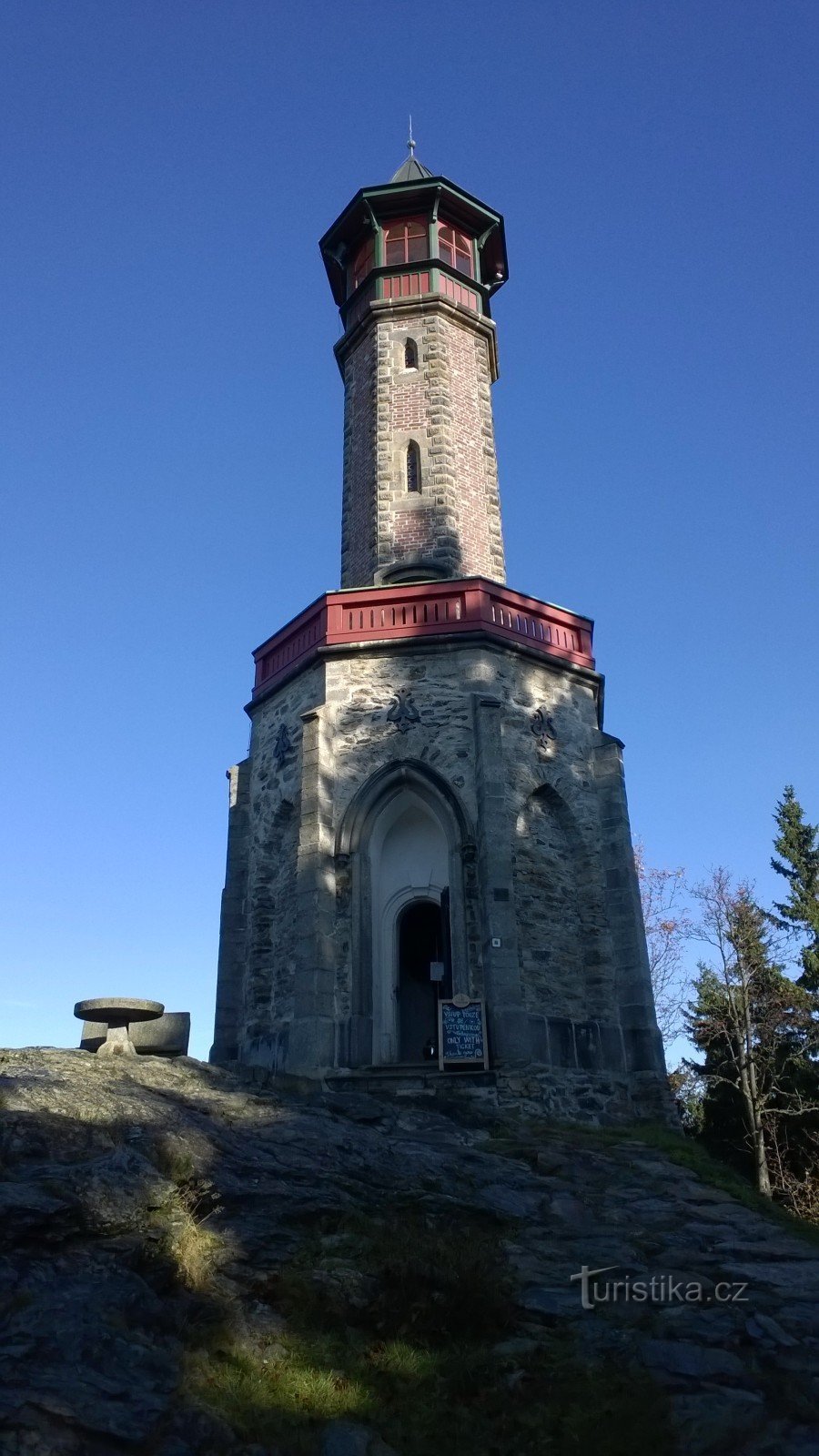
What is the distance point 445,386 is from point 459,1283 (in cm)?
1697

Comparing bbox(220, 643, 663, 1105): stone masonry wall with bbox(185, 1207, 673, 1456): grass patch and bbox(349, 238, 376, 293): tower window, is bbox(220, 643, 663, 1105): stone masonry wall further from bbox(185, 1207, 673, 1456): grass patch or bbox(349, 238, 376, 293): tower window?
bbox(349, 238, 376, 293): tower window

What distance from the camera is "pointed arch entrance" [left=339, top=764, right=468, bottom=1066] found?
14.0 meters

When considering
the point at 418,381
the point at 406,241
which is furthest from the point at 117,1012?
the point at 406,241

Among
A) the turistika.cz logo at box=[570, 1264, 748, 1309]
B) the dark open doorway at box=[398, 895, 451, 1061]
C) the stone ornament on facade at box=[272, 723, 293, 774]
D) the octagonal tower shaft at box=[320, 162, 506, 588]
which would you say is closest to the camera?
the turistika.cz logo at box=[570, 1264, 748, 1309]

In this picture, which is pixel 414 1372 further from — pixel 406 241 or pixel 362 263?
pixel 362 263

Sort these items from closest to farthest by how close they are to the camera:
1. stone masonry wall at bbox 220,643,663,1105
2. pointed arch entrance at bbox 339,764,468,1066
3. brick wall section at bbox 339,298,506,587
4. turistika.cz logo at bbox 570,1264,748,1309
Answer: turistika.cz logo at bbox 570,1264,748,1309 → stone masonry wall at bbox 220,643,663,1105 → pointed arch entrance at bbox 339,764,468,1066 → brick wall section at bbox 339,298,506,587

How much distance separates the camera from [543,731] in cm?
1575

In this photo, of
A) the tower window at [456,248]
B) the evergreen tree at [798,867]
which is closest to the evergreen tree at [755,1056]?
the evergreen tree at [798,867]

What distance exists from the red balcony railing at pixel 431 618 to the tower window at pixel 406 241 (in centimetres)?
944

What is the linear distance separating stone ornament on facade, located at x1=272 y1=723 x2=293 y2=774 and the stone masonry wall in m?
0.04

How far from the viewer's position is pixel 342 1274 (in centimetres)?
681

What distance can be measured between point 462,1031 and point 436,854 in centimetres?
317

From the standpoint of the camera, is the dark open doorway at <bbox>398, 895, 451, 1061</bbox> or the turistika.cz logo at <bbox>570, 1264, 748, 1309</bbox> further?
the dark open doorway at <bbox>398, 895, 451, 1061</bbox>

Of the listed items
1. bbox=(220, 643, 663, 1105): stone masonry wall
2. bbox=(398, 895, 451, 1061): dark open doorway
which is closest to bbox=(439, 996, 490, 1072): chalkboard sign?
bbox=(220, 643, 663, 1105): stone masonry wall
